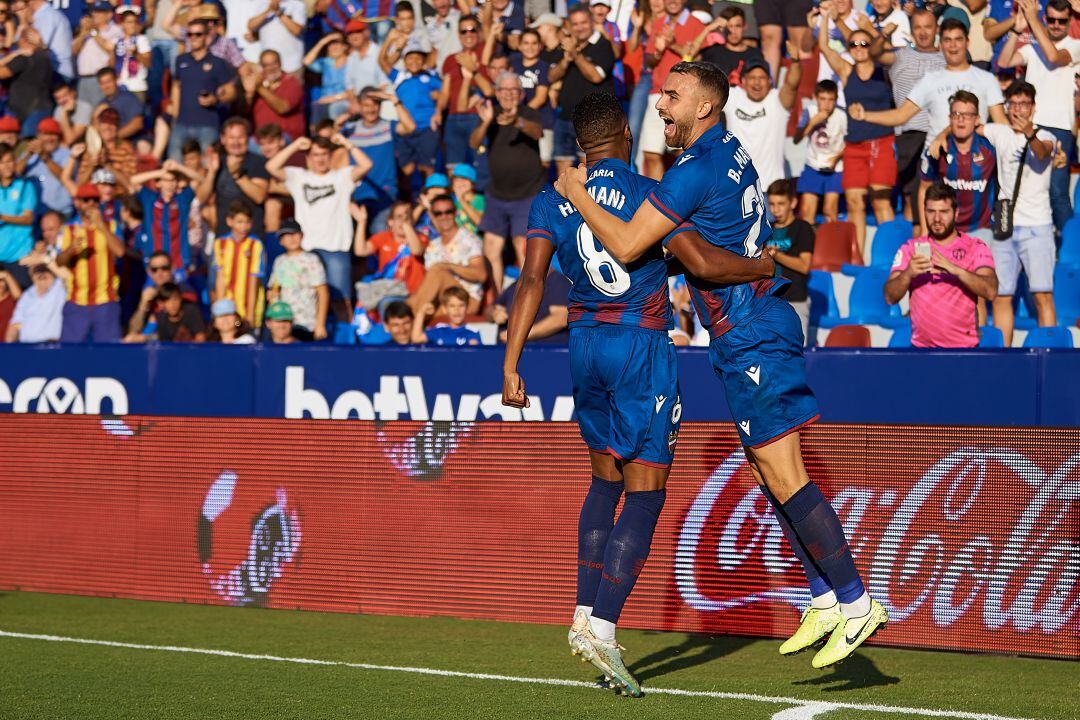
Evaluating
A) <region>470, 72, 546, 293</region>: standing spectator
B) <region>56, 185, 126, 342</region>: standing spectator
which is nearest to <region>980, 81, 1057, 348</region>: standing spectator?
<region>470, 72, 546, 293</region>: standing spectator

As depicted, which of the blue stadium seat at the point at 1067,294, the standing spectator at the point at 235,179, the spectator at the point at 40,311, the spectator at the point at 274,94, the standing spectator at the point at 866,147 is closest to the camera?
the blue stadium seat at the point at 1067,294

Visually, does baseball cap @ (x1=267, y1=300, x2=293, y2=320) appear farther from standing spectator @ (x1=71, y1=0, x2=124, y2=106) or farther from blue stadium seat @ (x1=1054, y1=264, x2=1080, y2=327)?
blue stadium seat @ (x1=1054, y1=264, x2=1080, y2=327)

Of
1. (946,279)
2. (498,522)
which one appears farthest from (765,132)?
(498,522)

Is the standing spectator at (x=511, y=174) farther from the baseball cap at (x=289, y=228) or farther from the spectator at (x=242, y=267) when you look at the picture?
the spectator at (x=242, y=267)

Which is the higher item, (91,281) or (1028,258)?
(1028,258)

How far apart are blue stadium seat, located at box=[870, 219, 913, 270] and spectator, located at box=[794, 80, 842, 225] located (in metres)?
0.55

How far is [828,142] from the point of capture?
1195 centimetres

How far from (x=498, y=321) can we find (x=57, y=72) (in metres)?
7.53

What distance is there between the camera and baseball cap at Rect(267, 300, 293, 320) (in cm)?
1158

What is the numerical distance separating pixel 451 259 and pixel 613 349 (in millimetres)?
6740

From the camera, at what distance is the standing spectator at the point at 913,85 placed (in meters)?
11.5

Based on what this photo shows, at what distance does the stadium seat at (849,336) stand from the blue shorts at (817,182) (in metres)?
1.54

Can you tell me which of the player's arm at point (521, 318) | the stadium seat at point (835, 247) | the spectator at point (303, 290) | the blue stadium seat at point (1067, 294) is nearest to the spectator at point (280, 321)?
the spectator at point (303, 290)

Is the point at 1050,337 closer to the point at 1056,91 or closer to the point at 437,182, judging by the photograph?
the point at 1056,91
